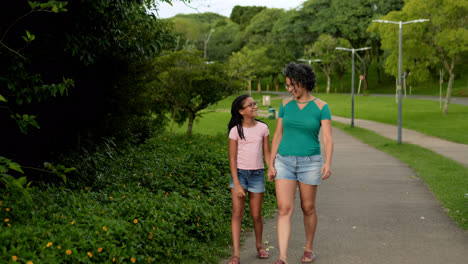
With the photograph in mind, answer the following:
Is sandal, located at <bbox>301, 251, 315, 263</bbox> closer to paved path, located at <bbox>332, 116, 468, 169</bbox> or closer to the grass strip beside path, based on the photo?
the grass strip beside path

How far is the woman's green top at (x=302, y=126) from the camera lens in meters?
5.07

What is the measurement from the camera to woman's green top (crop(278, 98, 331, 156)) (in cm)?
507

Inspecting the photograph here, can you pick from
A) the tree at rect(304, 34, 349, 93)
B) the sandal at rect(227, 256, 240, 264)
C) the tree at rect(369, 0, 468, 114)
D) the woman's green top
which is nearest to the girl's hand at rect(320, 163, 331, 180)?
the woman's green top

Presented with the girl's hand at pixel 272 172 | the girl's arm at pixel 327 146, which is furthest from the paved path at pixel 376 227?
the girl's arm at pixel 327 146

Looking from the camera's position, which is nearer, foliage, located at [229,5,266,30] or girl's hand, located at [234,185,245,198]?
Result: girl's hand, located at [234,185,245,198]

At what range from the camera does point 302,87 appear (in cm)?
509

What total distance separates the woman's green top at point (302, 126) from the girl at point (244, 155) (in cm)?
29

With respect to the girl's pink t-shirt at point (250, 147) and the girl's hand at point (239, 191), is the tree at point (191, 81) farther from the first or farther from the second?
the girl's hand at point (239, 191)

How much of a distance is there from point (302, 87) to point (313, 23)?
7341cm

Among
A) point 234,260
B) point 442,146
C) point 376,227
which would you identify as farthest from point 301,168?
point 442,146

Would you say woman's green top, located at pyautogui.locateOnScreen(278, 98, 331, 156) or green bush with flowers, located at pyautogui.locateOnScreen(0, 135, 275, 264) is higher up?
woman's green top, located at pyautogui.locateOnScreen(278, 98, 331, 156)

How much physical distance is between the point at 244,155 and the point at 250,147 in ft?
0.32

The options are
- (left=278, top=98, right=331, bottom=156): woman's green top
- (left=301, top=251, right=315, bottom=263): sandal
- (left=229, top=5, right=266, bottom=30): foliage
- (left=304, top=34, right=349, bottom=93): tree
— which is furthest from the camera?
(left=229, top=5, right=266, bottom=30): foliage

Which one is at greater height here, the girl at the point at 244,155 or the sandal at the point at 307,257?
the girl at the point at 244,155
